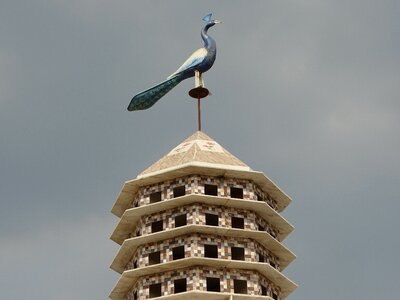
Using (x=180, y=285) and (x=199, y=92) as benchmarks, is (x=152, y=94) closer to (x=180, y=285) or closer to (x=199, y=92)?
(x=199, y=92)

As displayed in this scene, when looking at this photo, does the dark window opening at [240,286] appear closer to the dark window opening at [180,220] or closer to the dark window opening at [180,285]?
the dark window opening at [180,285]

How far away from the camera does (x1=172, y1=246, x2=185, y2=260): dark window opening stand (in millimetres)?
49500

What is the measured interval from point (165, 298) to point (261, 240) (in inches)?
235

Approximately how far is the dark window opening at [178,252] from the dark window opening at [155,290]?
1590mm

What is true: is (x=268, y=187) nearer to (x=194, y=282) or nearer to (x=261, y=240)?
(x=261, y=240)

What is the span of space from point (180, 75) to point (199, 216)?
9.26m

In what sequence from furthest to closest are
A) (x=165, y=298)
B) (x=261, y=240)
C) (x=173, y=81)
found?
(x=173, y=81) < (x=261, y=240) < (x=165, y=298)

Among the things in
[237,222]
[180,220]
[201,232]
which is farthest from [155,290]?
[237,222]

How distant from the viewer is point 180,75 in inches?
2200

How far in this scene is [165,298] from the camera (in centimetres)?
4744

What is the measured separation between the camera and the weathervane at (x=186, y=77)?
183 feet

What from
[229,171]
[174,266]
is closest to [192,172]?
Result: [229,171]

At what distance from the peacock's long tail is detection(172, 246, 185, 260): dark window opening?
9857mm

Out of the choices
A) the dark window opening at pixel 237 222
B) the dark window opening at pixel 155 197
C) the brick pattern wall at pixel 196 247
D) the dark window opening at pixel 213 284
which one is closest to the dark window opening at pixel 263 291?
the brick pattern wall at pixel 196 247
